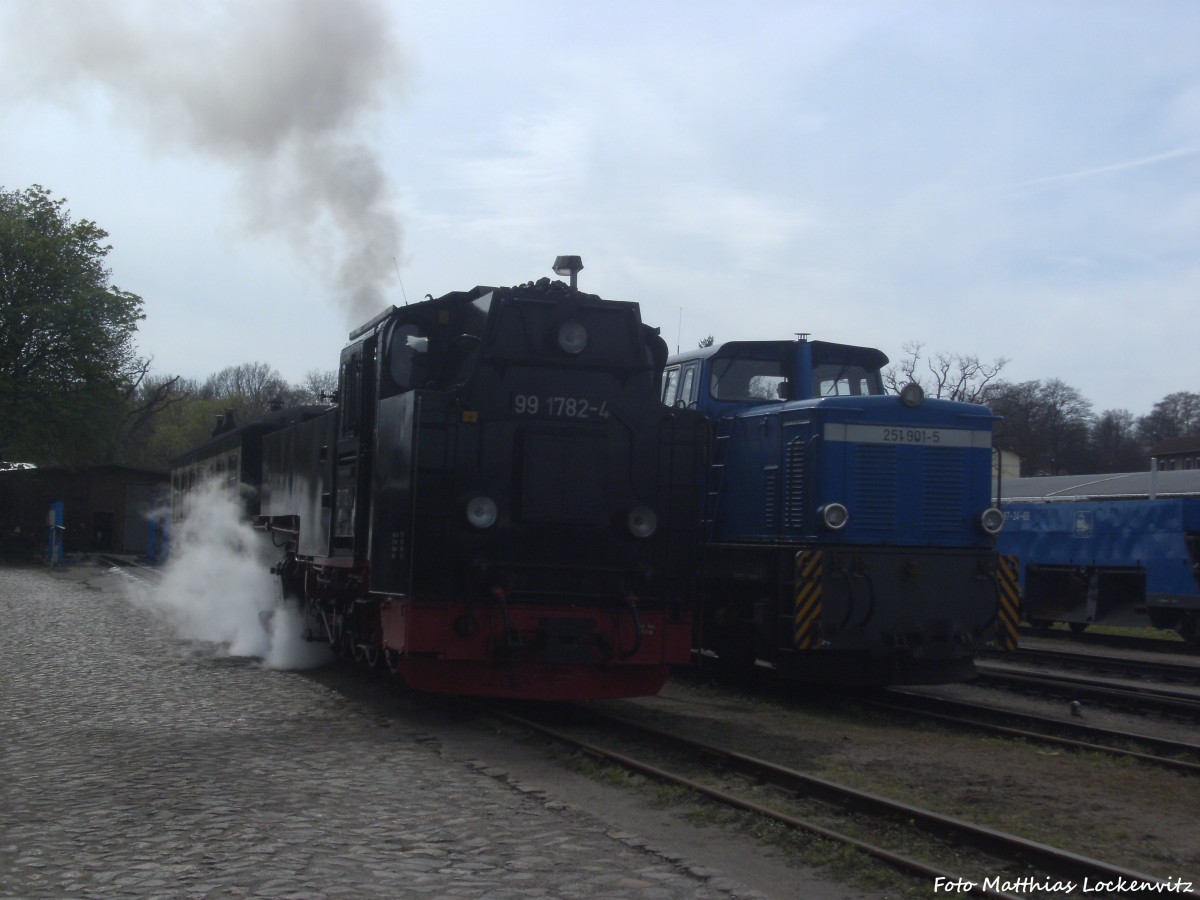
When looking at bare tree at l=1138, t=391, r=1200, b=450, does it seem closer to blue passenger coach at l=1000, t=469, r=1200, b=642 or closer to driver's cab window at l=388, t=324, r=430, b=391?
blue passenger coach at l=1000, t=469, r=1200, b=642

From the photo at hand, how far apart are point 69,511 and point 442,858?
47.8 meters

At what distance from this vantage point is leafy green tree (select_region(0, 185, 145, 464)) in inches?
1690

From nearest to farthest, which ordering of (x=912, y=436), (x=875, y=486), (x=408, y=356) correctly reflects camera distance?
(x=408, y=356) → (x=875, y=486) → (x=912, y=436)

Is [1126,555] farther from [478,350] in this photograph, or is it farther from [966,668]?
[478,350]

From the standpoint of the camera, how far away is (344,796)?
6980mm

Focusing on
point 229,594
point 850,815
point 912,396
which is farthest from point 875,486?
point 229,594

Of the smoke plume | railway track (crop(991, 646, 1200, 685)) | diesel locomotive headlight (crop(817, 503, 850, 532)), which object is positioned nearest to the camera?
diesel locomotive headlight (crop(817, 503, 850, 532))

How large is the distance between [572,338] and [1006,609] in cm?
476

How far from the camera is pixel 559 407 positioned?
9.54 metres

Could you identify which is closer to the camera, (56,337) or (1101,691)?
(1101,691)

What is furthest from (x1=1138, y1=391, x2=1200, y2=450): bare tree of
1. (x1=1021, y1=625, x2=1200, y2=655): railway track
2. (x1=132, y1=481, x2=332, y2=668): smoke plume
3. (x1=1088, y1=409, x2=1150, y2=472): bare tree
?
(x1=132, y1=481, x2=332, y2=668): smoke plume

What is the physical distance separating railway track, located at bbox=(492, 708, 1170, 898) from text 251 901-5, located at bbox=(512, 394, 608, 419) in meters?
2.45

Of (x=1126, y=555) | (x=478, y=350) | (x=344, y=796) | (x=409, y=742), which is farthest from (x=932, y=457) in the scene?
(x=1126, y=555)

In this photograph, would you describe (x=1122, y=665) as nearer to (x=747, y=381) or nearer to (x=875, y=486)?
(x=875, y=486)
